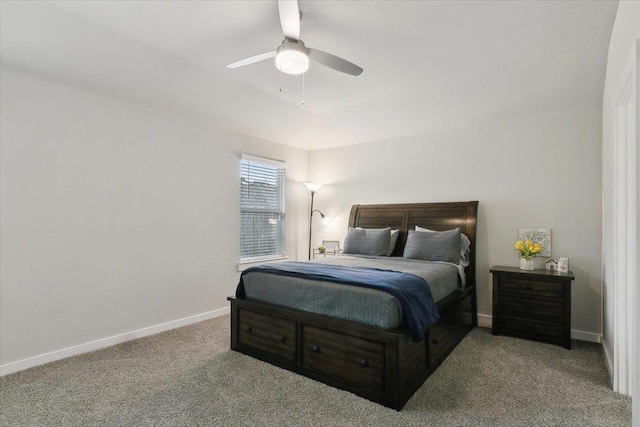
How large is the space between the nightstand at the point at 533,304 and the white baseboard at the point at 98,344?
3.35 m

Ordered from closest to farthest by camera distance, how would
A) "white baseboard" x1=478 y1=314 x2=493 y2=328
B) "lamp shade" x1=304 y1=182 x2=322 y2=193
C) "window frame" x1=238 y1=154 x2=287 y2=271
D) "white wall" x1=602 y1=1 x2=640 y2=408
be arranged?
"white wall" x1=602 y1=1 x2=640 y2=408 < "white baseboard" x1=478 y1=314 x2=493 y2=328 < "window frame" x1=238 y1=154 x2=287 y2=271 < "lamp shade" x1=304 y1=182 x2=322 y2=193

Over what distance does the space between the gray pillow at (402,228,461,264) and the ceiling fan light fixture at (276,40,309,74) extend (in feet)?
8.14

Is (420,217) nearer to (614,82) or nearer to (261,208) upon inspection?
(261,208)

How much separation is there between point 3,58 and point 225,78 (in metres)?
1.73

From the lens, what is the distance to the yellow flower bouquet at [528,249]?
3.55 meters

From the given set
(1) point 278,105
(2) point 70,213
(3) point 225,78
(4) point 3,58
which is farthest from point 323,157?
(4) point 3,58

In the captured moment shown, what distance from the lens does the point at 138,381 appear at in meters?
2.58

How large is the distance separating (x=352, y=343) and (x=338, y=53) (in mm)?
2368

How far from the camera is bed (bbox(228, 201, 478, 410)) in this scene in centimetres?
227

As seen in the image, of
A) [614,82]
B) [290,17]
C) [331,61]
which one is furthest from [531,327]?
[290,17]

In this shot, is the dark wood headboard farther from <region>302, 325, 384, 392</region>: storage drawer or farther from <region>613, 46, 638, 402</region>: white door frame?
<region>302, 325, 384, 392</region>: storage drawer

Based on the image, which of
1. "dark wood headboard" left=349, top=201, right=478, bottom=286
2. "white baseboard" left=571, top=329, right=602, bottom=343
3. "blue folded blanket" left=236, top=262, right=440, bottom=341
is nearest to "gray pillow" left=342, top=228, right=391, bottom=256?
"dark wood headboard" left=349, top=201, right=478, bottom=286

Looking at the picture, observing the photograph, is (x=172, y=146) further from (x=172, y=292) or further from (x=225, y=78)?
(x=172, y=292)

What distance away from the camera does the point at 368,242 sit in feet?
14.4
